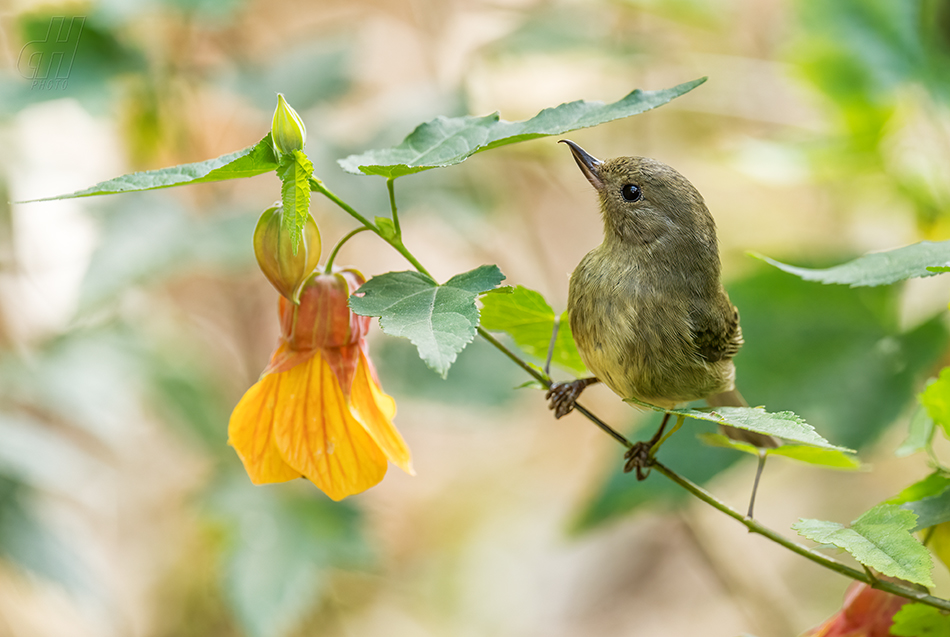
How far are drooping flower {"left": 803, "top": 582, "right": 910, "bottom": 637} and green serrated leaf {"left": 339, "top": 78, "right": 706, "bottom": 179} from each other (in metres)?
0.52

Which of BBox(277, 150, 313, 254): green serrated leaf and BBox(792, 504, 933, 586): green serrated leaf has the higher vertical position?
BBox(277, 150, 313, 254): green serrated leaf

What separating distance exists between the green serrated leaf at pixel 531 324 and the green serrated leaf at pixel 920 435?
0.33 metres

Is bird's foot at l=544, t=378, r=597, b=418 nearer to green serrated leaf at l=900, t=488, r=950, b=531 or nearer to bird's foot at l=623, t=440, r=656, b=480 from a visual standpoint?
bird's foot at l=623, t=440, r=656, b=480

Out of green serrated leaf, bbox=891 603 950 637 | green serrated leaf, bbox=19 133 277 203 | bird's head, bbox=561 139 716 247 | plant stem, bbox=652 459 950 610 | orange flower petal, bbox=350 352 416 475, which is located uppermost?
green serrated leaf, bbox=19 133 277 203

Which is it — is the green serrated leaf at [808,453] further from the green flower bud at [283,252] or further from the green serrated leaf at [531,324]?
the green flower bud at [283,252]

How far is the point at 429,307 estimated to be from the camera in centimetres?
60

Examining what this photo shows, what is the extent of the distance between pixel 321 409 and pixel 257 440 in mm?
63

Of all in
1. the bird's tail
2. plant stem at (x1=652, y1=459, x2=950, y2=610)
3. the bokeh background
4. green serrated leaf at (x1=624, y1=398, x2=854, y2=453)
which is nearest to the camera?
green serrated leaf at (x1=624, y1=398, x2=854, y2=453)

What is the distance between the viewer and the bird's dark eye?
794 mm

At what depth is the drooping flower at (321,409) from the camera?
68cm

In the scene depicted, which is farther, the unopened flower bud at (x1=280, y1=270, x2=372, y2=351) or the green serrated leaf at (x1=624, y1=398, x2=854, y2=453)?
the unopened flower bud at (x1=280, y1=270, x2=372, y2=351)

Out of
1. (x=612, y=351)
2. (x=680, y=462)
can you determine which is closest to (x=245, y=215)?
(x=680, y=462)

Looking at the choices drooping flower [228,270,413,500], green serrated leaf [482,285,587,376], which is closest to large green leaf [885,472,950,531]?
green serrated leaf [482,285,587,376]

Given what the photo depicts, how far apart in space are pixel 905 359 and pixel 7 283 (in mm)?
1988
